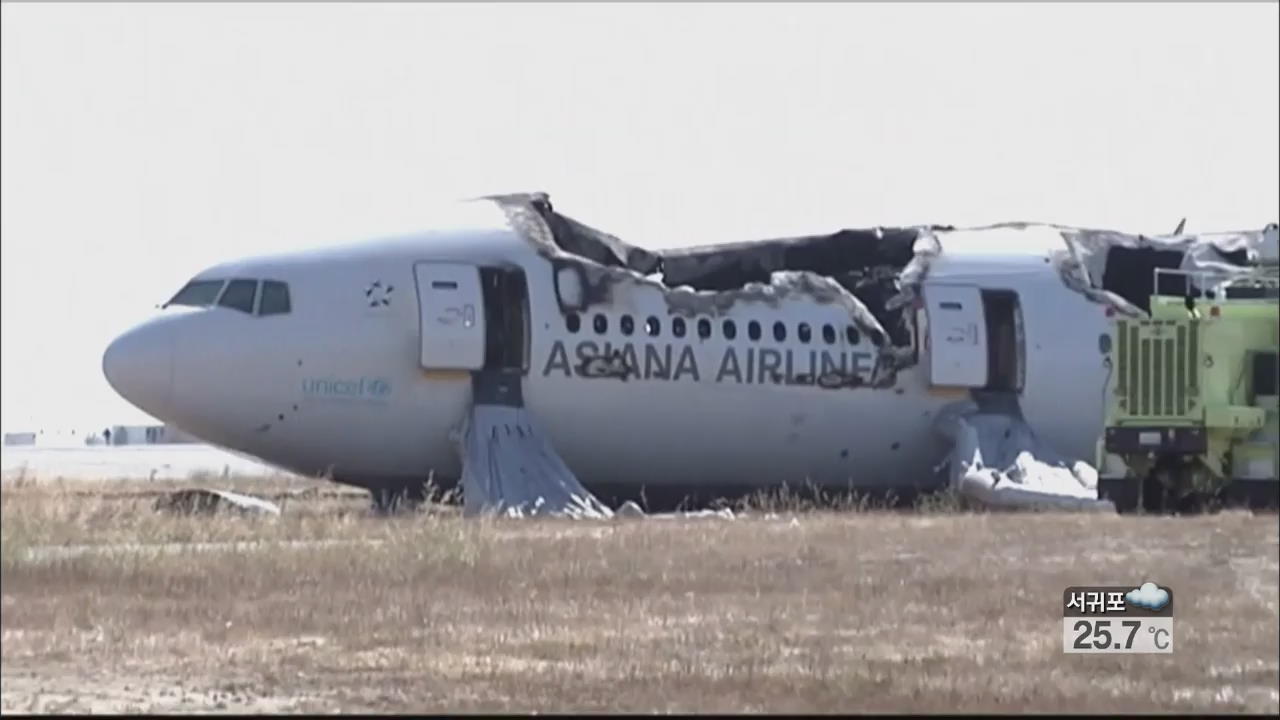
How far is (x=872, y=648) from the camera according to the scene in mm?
14141

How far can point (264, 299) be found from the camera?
29.9 meters

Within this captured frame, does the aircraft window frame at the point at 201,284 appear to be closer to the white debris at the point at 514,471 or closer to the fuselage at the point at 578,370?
the fuselage at the point at 578,370

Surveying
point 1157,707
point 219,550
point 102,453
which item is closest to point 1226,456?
point 219,550

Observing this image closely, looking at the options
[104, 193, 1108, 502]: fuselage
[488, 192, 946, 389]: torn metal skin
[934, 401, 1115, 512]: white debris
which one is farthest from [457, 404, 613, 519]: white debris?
[934, 401, 1115, 512]: white debris

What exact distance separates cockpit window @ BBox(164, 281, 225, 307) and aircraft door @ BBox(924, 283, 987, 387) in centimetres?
1019

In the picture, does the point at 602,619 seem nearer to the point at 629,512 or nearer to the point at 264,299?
the point at 629,512

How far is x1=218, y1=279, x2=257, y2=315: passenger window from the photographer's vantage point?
29922 mm

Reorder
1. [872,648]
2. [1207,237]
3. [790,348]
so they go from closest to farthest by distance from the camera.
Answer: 1. [872,648]
2. [790,348]
3. [1207,237]

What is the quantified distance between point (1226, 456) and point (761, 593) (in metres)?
12.1

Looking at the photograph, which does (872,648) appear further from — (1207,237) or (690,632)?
(1207,237)

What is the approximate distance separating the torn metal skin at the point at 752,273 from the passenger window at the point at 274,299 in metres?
3.38

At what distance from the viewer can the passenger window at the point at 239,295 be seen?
98.2ft

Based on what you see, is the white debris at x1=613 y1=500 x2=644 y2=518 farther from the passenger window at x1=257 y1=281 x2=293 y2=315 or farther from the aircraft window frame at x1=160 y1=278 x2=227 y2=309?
the aircraft window frame at x1=160 y1=278 x2=227 y2=309

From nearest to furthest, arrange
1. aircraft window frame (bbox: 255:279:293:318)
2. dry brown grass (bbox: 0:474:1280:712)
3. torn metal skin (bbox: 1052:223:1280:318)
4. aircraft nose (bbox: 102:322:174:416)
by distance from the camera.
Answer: dry brown grass (bbox: 0:474:1280:712) < aircraft nose (bbox: 102:322:174:416) < aircraft window frame (bbox: 255:279:293:318) < torn metal skin (bbox: 1052:223:1280:318)
